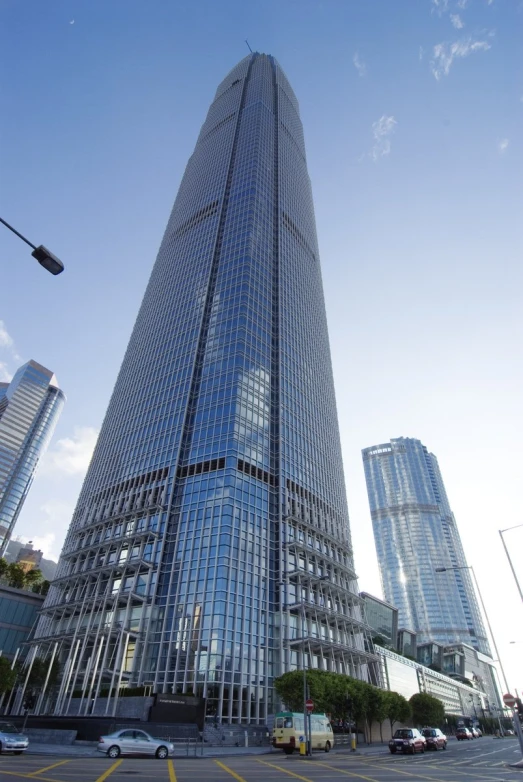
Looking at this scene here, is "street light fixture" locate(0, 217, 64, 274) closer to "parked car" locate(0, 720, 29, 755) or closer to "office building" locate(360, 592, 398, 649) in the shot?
"parked car" locate(0, 720, 29, 755)

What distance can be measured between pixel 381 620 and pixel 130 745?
116372 mm

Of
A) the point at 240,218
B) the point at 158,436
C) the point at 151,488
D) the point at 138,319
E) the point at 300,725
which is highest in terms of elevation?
the point at 240,218

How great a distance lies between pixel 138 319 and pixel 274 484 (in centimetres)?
5764

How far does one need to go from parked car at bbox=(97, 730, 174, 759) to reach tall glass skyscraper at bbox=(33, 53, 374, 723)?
88.3ft

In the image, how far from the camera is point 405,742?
129 feet

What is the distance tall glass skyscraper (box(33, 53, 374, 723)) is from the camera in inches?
2304

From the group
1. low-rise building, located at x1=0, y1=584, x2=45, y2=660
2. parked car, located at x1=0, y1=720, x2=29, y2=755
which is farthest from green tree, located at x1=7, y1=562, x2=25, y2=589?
parked car, located at x1=0, y1=720, x2=29, y2=755

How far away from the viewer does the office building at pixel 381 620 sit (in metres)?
122

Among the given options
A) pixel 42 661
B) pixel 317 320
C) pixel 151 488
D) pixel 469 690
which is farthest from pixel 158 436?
Result: pixel 469 690

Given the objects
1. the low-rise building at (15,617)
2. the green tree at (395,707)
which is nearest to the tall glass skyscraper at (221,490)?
the low-rise building at (15,617)

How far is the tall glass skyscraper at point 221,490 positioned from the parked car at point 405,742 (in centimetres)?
2077

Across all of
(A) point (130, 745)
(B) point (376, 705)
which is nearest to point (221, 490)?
(B) point (376, 705)

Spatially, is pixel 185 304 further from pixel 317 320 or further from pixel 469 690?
pixel 469 690

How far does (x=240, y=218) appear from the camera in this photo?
104000mm
